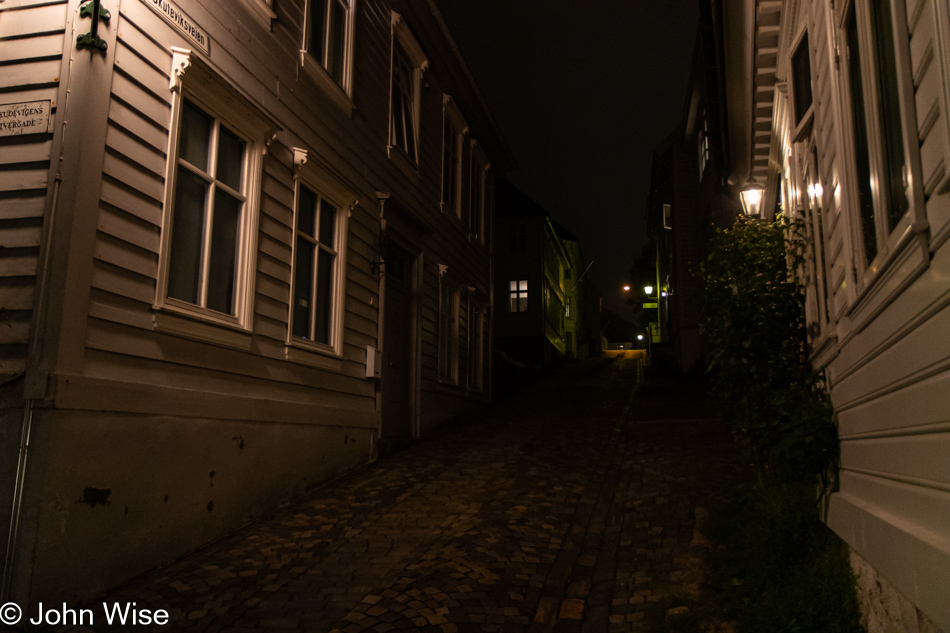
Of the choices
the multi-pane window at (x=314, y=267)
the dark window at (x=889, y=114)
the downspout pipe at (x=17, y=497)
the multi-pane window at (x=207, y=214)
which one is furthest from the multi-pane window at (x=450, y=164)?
the dark window at (x=889, y=114)

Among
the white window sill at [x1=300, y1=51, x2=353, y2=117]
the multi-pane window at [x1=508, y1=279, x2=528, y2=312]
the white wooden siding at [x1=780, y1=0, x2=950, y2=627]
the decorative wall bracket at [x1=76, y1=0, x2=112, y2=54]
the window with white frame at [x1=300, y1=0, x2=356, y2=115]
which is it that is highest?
the multi-pane window at [x1=508, y1=279, x2=528, y2=312]

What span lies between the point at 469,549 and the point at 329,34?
6.99 meters

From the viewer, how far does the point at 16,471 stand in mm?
4695

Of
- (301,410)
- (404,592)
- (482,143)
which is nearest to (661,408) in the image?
(482,143)

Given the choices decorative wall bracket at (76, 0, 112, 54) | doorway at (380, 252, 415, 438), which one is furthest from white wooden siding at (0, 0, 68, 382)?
doorway at (380, 252, 415, 438)

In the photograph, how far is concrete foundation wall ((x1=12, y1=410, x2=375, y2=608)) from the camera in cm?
475

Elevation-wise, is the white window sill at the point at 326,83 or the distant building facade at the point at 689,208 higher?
the distant building facade at the point at 689,208

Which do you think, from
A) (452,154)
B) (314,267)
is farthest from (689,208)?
(314,267)

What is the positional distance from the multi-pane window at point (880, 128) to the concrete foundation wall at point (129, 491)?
524 cm

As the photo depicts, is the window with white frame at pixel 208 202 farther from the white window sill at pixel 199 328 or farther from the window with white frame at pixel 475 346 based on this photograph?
the window with white frame at pixel 475 346

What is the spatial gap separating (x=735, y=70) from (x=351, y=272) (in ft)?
19.0

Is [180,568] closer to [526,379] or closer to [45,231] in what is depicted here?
[45,231]

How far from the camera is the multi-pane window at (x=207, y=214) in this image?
6340 mm

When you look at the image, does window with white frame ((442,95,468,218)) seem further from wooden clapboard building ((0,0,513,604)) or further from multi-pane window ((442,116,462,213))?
wooden clapboard building ((0,0,513,604))
